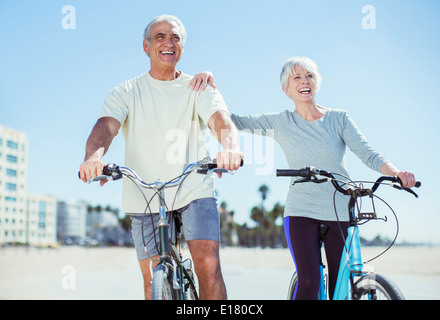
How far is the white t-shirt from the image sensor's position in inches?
118

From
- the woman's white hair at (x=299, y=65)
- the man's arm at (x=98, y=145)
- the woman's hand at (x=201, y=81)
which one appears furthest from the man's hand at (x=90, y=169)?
the woman's white hair at (x=299, y=65)

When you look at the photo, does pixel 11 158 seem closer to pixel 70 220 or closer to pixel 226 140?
pixel 70 220

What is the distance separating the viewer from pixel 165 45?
321 cm

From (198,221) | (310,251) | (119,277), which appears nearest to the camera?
(198,221)

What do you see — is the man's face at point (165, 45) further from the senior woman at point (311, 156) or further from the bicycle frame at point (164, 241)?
the bicycle frame at point (164, 241)

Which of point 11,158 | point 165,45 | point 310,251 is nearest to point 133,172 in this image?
point 165,45

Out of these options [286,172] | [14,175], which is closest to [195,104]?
[286,172]

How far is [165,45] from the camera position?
10.5 ft

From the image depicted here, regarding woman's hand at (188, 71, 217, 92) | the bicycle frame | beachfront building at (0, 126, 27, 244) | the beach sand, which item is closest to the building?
beachfront building at (0, 126, 27, 244)

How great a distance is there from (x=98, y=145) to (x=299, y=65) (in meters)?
1.60

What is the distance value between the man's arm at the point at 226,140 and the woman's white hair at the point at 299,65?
838 millimetres

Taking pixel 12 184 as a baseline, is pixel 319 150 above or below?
below

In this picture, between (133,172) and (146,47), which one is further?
(146,47)

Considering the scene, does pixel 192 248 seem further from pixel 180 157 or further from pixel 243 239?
pixel 243 239
